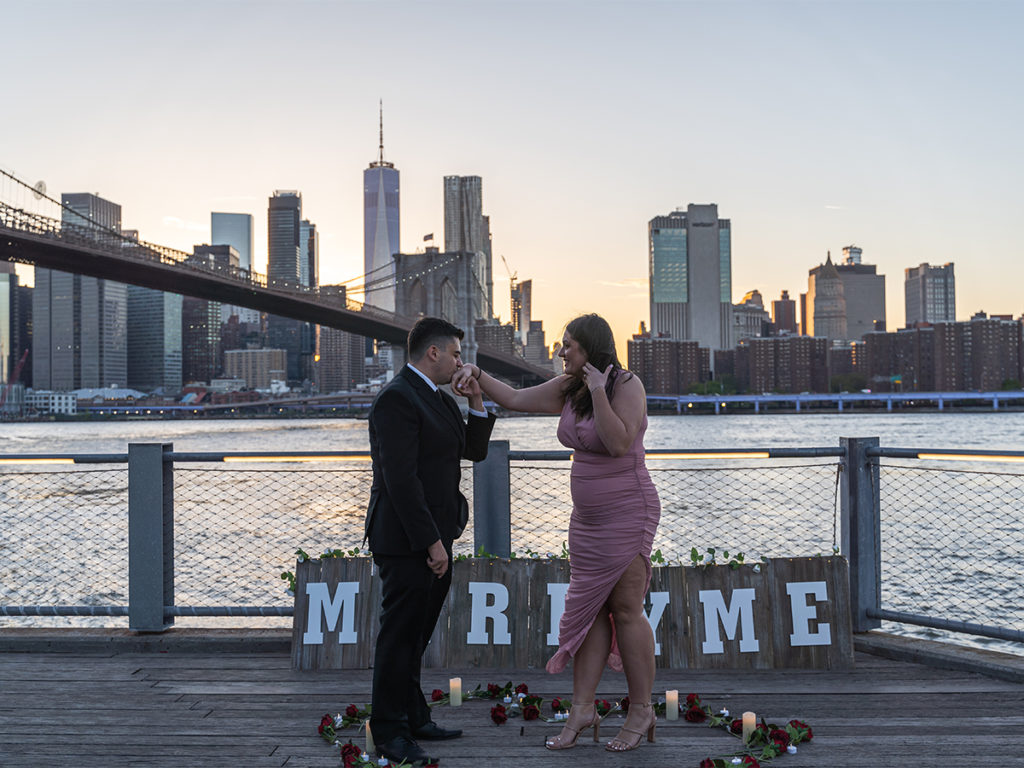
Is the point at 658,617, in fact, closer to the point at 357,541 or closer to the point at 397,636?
the point at 397,636

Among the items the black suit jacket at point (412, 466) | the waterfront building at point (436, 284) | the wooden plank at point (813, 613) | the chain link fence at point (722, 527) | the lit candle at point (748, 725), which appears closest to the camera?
the black suit jacket at point (412, 466)

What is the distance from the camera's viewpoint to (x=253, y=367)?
135875mm

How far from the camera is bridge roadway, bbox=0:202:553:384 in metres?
31.0

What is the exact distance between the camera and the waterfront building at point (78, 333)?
399 feet

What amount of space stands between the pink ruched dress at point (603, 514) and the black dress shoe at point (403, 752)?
2.05ft

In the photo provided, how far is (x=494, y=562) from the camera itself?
3.83 meters

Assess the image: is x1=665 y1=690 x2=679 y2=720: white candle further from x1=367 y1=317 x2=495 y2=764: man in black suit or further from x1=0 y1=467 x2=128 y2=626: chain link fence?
x1=0 y1=467 x2=128 y2=626: chain link fence

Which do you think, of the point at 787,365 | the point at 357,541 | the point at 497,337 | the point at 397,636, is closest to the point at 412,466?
the point at 397,636

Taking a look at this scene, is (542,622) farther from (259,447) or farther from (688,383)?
(688,383)

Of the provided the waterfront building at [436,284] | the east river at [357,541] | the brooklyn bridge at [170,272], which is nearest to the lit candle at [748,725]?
the east river at [357,541]

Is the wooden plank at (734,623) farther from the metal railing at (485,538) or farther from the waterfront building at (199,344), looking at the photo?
the waterfront building at (199,344)

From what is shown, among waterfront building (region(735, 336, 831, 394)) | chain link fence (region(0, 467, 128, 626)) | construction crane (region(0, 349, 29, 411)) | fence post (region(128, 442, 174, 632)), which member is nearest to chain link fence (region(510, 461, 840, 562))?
chain link fence (region(0, 467, 128, 626))

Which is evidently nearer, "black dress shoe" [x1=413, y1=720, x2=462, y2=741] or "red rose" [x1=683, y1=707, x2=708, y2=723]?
"black dress shoe" [x1=413, y1=720, x2=462, y2=741]

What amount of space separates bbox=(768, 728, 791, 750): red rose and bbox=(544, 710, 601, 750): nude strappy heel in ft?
1.84
